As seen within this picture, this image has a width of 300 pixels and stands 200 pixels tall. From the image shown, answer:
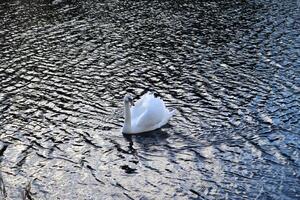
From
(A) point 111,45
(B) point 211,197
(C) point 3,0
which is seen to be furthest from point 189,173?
(C) point 3,0

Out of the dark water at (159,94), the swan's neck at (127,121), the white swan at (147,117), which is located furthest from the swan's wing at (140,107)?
the swan's neck at (127,121)

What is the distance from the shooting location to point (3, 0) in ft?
164

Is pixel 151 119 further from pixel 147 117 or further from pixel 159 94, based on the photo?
pixel 159 94

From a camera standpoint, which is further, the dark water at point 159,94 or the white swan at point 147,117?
the white swan at point 147,117

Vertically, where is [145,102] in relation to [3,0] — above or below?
above

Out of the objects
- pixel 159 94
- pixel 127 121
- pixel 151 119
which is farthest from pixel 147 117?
pixel 159 94

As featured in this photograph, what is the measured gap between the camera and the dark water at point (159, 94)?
1659 centimetres

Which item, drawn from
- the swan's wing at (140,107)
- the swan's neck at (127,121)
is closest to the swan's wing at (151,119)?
the swan's neck at (127,121)

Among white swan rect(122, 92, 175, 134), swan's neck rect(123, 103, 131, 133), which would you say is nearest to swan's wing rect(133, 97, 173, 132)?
white swan rect(122, 92, 175, 134)

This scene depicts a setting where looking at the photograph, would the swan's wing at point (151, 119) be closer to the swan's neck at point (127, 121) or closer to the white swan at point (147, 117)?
the white swan at point (147, 117)

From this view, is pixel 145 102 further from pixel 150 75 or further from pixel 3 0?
pixel 3 0

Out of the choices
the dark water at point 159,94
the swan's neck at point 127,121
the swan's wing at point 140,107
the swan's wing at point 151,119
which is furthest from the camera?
the swan's wing at point 140,107

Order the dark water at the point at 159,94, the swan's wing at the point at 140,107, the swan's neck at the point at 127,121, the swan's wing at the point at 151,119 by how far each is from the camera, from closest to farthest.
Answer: the dark water at the point at 159,94 → the swan's neck at the point at 127,121 → the swan's wing at the point at 151,119 → the swan's wing at the point at 140,107

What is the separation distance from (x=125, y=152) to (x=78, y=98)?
6268mm
